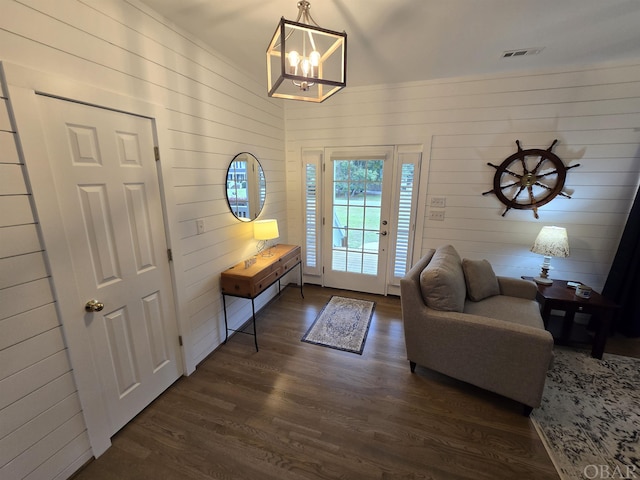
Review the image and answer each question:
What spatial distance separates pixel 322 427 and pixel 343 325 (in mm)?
1239

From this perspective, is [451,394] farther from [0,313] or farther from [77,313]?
[0,313]

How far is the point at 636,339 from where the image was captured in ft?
8.71

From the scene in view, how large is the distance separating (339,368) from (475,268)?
1.57 metres

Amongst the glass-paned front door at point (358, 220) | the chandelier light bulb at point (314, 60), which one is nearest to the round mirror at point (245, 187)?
the glass-paned front door at point (358, 220)

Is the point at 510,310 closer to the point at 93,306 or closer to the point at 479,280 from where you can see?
the point at 479,280

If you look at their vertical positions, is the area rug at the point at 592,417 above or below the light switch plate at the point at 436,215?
below

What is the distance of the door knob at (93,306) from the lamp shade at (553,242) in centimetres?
366

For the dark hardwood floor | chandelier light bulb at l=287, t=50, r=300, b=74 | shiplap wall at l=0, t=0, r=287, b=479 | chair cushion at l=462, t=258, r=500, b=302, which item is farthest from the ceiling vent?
the dark hardwood floor

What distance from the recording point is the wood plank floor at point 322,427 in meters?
1.49

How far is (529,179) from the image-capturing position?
109 inches

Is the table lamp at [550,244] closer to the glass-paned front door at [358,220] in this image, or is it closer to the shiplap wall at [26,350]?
the glass-paned front door at [358,220]

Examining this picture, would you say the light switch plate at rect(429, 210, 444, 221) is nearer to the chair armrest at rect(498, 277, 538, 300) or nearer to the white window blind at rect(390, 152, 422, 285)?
the white window blind at rect(390, 152, 422, 285)

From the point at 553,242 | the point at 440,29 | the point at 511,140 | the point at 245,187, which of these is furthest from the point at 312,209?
the point at 553,242

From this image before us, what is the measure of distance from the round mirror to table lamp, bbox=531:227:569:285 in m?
2.98
